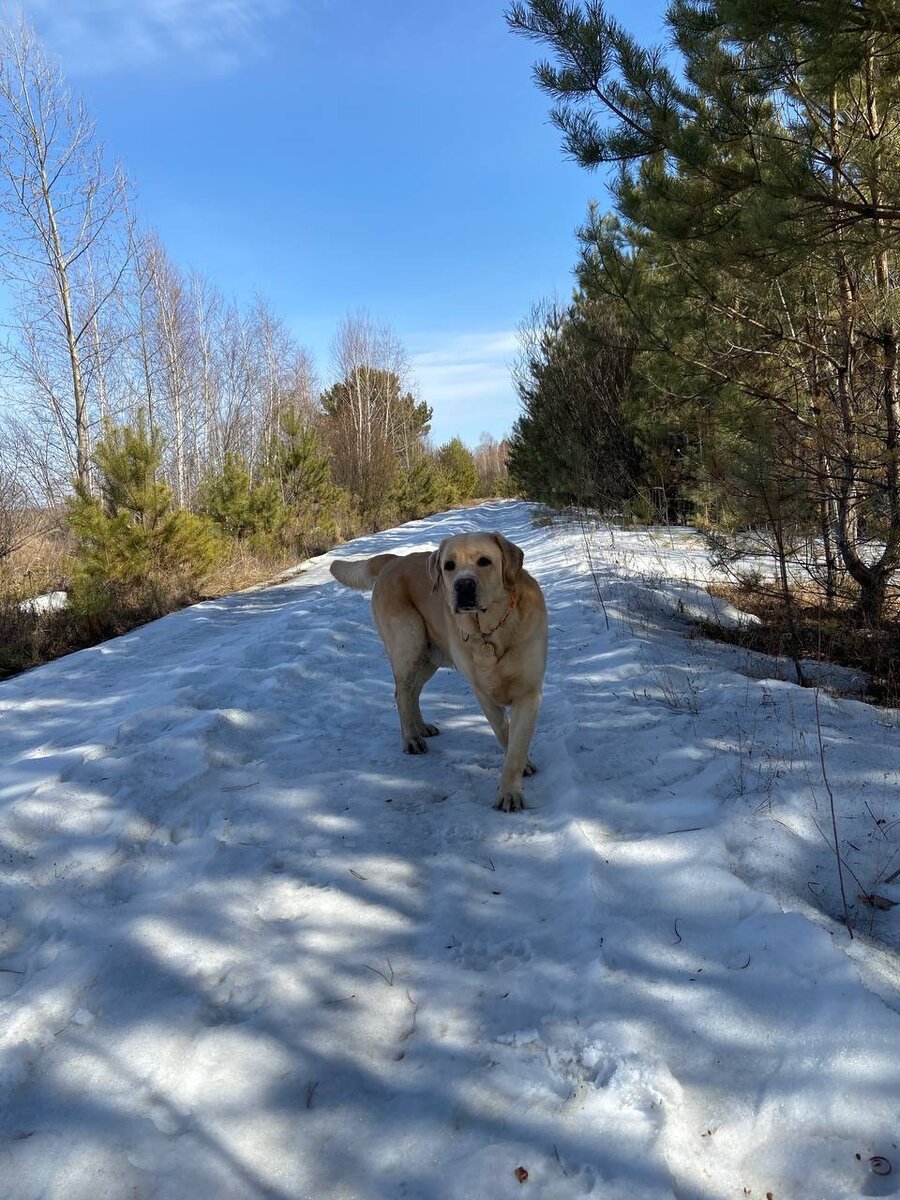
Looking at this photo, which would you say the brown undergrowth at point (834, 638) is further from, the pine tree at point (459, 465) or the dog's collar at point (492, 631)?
the pine tree at point (459, 465)

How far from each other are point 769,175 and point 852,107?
1.71 meters

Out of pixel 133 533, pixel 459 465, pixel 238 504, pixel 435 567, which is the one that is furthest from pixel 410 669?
pixel 459 465

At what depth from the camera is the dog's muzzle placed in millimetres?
3293

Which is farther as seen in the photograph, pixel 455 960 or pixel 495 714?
pixel 495 714

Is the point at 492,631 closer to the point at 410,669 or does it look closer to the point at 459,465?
the point at 410,669

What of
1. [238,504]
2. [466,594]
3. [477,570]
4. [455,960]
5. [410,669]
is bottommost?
[455,960]

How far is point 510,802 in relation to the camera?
315 cm

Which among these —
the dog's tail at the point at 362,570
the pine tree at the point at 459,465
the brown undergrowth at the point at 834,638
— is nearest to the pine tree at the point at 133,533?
the dog's tail at the point at 362,570

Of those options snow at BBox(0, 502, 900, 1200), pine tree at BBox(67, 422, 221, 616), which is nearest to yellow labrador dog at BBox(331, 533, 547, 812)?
snow at BBox(0, 502, 900, 1200)

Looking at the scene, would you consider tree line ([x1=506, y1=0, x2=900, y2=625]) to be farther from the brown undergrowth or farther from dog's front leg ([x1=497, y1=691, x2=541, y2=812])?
dog's front leg ([x1=497, y1=691, x2=541, y2=812])

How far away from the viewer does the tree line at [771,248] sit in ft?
11.5

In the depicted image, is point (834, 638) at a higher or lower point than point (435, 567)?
lower

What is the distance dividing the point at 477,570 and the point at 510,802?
1142 mm

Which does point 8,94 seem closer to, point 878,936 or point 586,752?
point 586,752
